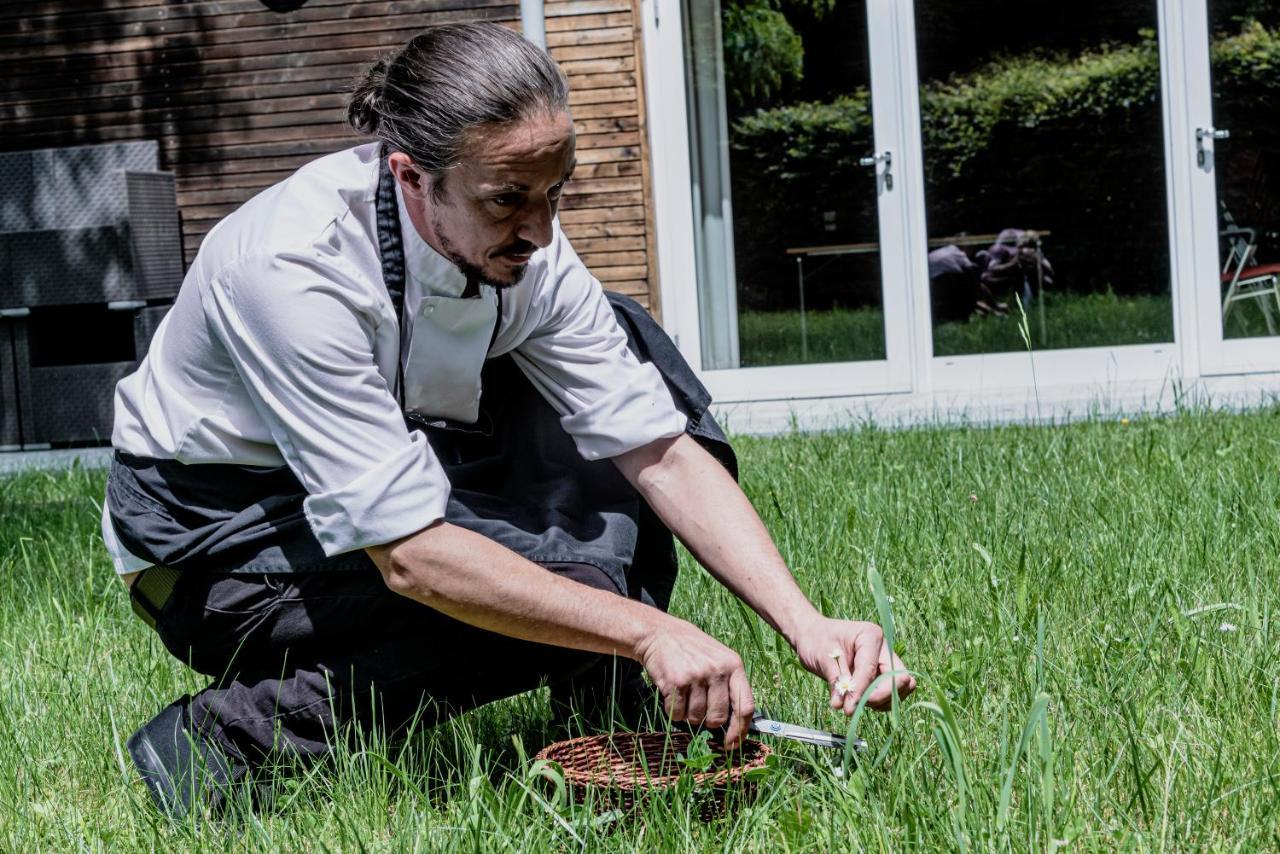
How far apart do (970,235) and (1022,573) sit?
5228 millimetres

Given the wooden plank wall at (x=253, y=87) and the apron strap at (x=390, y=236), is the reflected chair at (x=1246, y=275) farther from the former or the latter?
the apron strap at (x=390, y=236)

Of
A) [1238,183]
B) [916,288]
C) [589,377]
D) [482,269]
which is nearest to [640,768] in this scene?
[589,377]

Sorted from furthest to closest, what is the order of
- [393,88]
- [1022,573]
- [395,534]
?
[1022,573] < [393,88] < [395,534]

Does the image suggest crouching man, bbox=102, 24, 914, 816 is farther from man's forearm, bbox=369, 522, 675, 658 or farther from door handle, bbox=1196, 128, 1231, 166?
door handle, bbox=1196, 128, 1231, 166

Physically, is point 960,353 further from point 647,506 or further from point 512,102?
point 512,102

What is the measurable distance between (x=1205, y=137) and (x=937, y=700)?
6.19 metres

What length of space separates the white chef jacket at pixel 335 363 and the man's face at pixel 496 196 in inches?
2.4

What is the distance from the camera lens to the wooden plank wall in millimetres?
7543

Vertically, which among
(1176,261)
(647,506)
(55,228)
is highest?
(55,228)

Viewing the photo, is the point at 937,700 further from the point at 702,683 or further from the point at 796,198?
the point at 796,198

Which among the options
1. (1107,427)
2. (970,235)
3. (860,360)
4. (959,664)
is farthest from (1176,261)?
(959,664)

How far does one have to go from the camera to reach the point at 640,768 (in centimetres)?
207

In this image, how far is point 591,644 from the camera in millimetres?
1950

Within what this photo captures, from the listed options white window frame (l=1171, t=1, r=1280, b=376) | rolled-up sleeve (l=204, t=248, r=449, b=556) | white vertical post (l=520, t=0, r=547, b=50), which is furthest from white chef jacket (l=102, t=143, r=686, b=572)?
white window frame (l=1171, t=1, r=1280, b=376)
